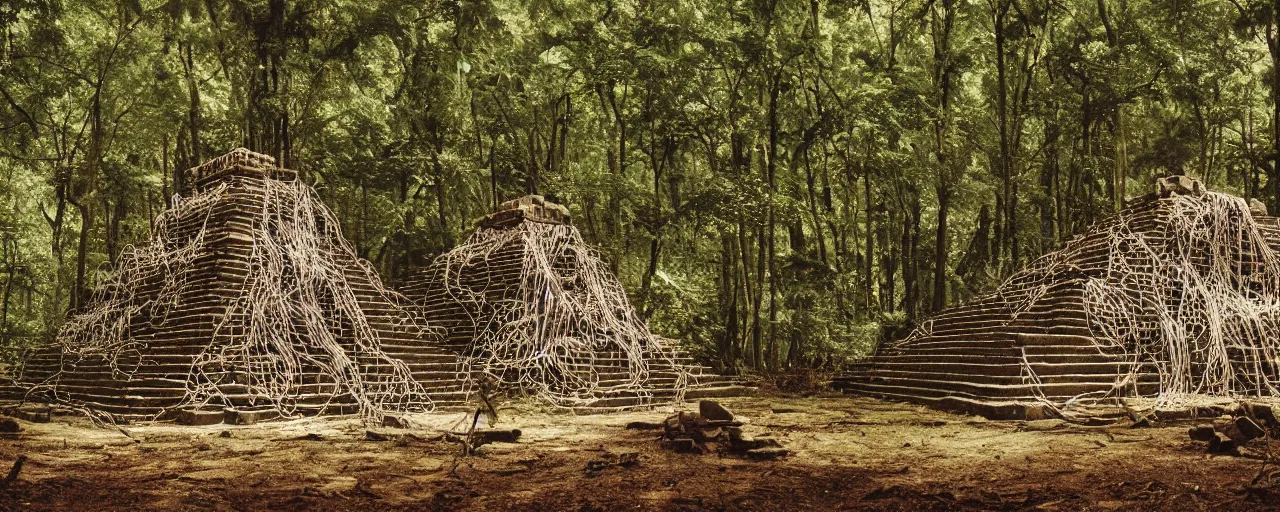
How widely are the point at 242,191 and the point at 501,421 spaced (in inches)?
200

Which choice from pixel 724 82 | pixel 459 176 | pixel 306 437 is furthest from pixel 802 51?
pixel 306 437

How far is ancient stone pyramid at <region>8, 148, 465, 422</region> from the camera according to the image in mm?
9625

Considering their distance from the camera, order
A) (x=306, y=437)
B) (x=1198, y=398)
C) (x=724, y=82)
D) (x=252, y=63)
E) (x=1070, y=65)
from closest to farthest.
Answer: (x=306, y=437) < (x=1198, y=398) < (x=252, y=63) < (x=1070, y=65) < (x=724, y=82)

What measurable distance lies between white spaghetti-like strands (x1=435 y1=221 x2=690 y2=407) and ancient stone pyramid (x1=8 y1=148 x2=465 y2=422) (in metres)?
0.84

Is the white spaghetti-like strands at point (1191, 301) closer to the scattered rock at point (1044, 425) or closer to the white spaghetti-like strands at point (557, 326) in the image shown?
the scattered rock at point (1044, 425)

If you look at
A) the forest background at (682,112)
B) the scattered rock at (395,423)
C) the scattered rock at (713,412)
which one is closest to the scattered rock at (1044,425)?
the scattered rock at (713,412)

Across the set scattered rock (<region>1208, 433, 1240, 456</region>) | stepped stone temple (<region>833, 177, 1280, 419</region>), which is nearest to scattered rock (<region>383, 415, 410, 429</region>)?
stepped stone temple (<region>833, 177, 1280, 419</region>)

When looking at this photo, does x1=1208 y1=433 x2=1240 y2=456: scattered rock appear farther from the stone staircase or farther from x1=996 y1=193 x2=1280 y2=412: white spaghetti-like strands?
x1=996 y1=193 x2=1280 y2=412: white spaghetti-like strands

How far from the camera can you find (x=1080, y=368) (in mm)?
11430

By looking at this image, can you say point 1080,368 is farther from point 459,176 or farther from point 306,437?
point 459,176

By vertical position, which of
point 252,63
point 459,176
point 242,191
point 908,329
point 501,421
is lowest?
point 501,421

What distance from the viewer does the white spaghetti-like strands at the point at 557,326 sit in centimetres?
1221

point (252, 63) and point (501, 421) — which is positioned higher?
point (252, 63)

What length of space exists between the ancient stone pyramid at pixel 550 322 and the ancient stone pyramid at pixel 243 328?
819 mm
